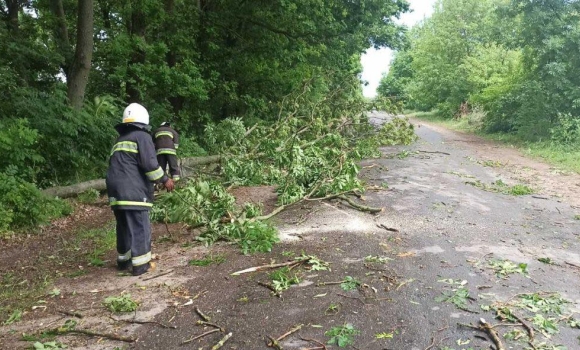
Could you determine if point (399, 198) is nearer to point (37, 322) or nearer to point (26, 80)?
point (37, 322)

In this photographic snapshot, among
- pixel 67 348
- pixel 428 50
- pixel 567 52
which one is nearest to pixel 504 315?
pixel 67 348

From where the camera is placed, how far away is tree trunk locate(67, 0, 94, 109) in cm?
883

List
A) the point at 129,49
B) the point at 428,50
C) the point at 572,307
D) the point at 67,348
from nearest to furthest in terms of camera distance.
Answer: the point at 67,348 < the point at 572,307 < the point at 129,49 < the point at 428,50

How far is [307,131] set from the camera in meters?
11.1

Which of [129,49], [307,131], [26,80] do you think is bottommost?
[307,131]

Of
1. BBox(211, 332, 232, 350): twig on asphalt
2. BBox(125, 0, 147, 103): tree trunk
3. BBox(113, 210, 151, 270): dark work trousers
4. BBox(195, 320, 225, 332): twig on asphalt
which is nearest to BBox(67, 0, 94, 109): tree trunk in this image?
BBox(125, 0, 147, 103): tree trunk

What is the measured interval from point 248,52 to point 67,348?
1262 cm

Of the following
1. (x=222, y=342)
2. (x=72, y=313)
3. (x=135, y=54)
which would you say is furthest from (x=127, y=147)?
(x=135, y=54)

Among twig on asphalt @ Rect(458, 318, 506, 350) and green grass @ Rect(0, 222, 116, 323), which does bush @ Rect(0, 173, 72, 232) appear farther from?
twig on asphalt @ Rect(458, 318, 506, 350)

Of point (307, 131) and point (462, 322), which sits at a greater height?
point (307, 131)

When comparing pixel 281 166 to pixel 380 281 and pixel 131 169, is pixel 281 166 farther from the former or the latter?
pixel 380 281

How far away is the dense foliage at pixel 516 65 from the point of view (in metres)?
16.2

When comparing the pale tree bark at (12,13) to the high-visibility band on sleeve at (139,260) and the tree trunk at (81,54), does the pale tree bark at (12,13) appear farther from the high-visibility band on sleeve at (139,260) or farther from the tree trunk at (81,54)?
the high-visibility band on sleeve at (139,260)

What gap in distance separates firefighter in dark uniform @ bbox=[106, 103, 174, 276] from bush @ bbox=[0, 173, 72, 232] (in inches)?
97.0
